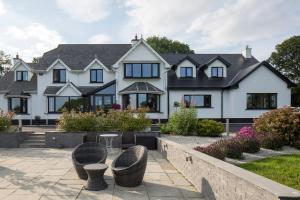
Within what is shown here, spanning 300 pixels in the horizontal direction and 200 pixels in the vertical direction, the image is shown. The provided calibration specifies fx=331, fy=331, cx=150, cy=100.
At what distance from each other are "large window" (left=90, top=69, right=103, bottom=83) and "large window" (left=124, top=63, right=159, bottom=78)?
9.98ft

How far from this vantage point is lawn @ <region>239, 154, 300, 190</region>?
848 cm

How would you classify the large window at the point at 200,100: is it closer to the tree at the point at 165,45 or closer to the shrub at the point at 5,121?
the shrub at the point at 5,121

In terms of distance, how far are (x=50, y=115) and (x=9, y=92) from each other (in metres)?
4.70

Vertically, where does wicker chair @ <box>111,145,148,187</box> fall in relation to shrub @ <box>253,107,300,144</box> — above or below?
below

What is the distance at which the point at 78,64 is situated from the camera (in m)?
34.2

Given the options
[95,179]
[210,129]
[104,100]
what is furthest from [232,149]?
[104,100]

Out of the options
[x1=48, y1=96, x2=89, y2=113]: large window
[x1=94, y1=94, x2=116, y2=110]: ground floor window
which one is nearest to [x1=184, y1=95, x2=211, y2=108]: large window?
[x1=94, y1=94, x2=116, y2=110]: ground floor window

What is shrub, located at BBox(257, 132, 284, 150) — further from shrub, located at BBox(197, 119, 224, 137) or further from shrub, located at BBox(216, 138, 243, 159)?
shrub, located at BBox(197, 119, 224, 137)

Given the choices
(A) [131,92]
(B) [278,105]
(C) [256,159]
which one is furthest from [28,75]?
(C) [256,159]

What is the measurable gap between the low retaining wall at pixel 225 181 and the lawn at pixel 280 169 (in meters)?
2.08

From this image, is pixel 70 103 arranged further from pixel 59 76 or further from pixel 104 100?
pixel 104 100

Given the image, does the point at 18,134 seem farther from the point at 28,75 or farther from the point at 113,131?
the point at 28,75

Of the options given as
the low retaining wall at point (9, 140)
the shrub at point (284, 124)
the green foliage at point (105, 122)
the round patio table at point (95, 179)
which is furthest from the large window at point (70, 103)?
the round patio table at point (95, 179)

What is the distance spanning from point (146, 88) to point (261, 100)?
11443 mm
